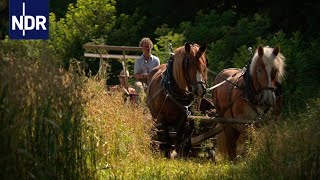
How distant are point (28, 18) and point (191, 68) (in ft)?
11.8

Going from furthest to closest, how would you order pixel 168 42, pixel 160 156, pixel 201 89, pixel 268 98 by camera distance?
pixel 168 42
pixel 201 89
pixel 268 98
pixel 160 156

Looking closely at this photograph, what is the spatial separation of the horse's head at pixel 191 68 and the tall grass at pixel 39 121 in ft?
13.7

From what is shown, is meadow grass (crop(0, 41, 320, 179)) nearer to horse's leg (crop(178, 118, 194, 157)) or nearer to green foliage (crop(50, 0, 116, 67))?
horse's leg (crop(178, 118, 194, 157))

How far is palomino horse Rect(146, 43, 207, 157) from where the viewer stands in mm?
12305

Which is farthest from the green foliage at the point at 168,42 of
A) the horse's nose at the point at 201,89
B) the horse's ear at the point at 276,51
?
the horse's ear at the point at 276,51

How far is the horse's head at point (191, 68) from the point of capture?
12.2m

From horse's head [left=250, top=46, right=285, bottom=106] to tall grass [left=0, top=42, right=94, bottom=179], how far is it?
13.7ft

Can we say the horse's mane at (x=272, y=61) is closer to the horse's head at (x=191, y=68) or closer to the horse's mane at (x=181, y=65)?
the horse's head at (x=191, y=68)

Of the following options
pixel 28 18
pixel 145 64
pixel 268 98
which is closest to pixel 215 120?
pixel 268 98

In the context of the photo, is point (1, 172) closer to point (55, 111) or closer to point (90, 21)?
point (55, 111)

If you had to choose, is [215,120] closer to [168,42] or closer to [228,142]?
[228,142]

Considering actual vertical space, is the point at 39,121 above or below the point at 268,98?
below

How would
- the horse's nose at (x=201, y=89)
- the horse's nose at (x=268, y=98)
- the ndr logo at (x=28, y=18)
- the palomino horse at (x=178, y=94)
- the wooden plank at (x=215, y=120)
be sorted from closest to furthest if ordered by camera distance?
the horse's nose at (x=268, y=98) → the horse's nose at (x=201, y=89) → the wooden plank at (x=215, y=120) → the palomino horse at (x=178, y=94) → the ndr logo at (x=28, y=18)

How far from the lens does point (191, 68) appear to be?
12281 mm
